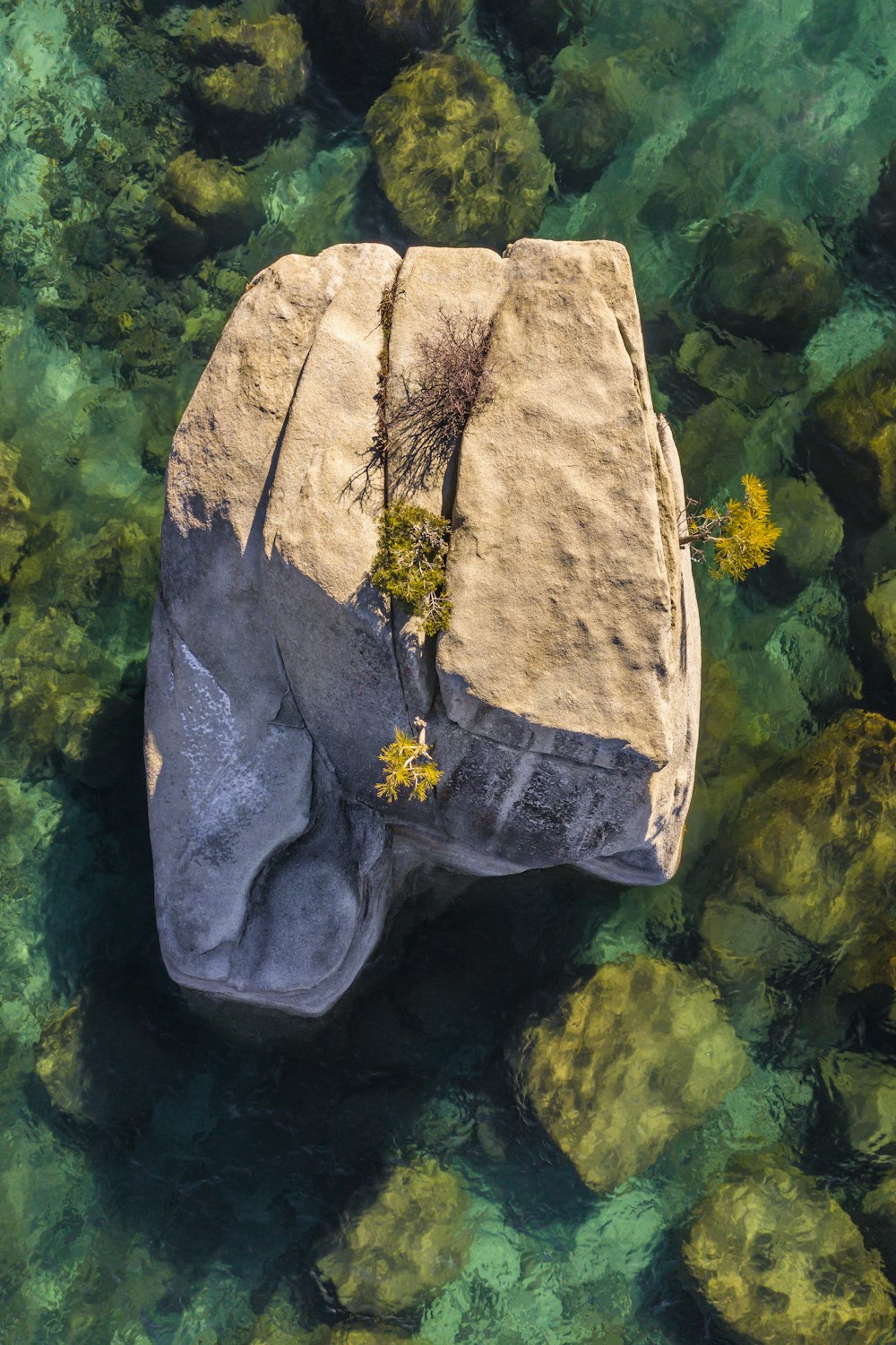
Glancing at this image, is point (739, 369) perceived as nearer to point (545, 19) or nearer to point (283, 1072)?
point (545, 19)

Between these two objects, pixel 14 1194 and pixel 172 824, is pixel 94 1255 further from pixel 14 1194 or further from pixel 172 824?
pixel 172 824

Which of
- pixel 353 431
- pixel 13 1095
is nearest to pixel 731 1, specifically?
pixel 353 431

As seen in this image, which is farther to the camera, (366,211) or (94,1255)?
(366,211)

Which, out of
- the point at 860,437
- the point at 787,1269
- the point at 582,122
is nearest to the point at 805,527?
the point at 860,437

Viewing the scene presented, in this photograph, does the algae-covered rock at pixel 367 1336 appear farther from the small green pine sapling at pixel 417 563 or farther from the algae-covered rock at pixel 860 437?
the algae-covered rock at pixel 860 437

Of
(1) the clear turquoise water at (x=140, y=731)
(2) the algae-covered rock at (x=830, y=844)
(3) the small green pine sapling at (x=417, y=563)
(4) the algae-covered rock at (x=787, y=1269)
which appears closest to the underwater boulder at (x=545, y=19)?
(1) the clear turquoise water at (x=140, y=731)

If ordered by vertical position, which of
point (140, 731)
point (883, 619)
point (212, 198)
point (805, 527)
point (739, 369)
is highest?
point (212, 198)
